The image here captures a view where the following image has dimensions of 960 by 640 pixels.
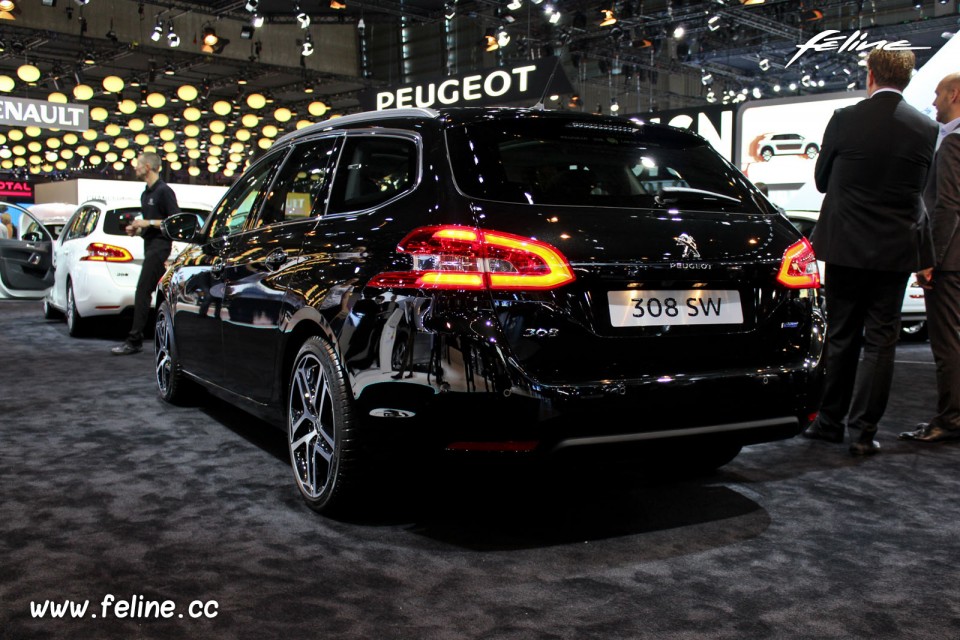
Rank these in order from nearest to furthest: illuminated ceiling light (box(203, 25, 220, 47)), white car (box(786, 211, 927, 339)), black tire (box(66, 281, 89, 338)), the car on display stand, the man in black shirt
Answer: the car on display stand < the man in black shirt < white car (box(786, 211, 927, 339)) < black tire (box(66, 281, 89, 338)) < illuminated ceiling light (box(203, 25, 220, 47))

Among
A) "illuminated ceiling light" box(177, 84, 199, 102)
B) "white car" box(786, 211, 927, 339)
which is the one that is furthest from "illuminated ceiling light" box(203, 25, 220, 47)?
"white car" box(786, 211, 927, 339)

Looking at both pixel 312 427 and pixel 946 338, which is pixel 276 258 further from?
pixel 946 338

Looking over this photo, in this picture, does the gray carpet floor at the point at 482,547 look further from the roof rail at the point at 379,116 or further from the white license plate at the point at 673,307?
the roof rail at the point at 379,116

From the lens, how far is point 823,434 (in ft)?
14.5

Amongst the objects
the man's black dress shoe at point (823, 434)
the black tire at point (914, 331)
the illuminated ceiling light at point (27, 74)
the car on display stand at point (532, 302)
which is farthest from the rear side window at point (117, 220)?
the illuminated ceiling light at point (27, 74)

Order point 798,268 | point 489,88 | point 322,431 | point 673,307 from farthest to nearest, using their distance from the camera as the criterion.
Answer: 1. point 489,88
2. point 322,431
3. point 798,268
4. point 673,307

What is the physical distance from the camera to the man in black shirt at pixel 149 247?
7.33 m

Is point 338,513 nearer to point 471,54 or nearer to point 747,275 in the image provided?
point 747,275

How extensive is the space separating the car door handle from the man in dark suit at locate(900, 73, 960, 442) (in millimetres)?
2861

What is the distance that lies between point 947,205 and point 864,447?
1232 millimetres

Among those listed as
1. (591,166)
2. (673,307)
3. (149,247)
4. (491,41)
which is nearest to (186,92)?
(491,41)

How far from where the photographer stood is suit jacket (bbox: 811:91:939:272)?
390 centimetres

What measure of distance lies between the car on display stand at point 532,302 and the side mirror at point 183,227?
53.1 inches

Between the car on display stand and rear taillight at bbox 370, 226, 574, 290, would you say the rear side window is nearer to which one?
the car on display stand
